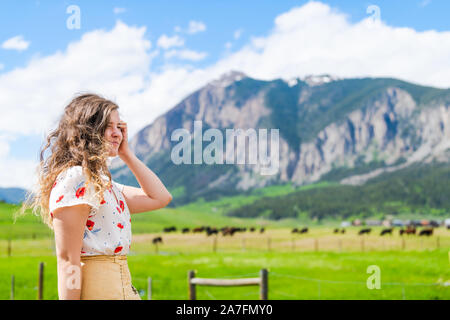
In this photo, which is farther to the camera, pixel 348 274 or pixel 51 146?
pixel 348 274

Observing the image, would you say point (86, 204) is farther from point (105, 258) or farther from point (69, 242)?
point (105, 258)

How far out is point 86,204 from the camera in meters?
2.68

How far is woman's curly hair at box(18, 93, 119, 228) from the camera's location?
9.10ft

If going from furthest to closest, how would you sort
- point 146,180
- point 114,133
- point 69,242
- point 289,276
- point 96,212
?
point 289,276 → point 146,180 → point 114,133 → point 96,212 → point 69,242

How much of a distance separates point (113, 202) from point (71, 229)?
0.38 m

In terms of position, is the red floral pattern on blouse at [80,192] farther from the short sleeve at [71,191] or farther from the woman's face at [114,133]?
the woman's face at [114,133]

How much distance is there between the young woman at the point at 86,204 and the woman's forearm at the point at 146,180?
368 mm

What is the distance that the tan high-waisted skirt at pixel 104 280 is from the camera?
2.79 meters

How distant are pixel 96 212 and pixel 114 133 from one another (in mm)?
480

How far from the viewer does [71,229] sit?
2635 millimetres

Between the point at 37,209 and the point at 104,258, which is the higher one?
the point at 37,209

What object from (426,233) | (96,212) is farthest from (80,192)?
(426,233)
